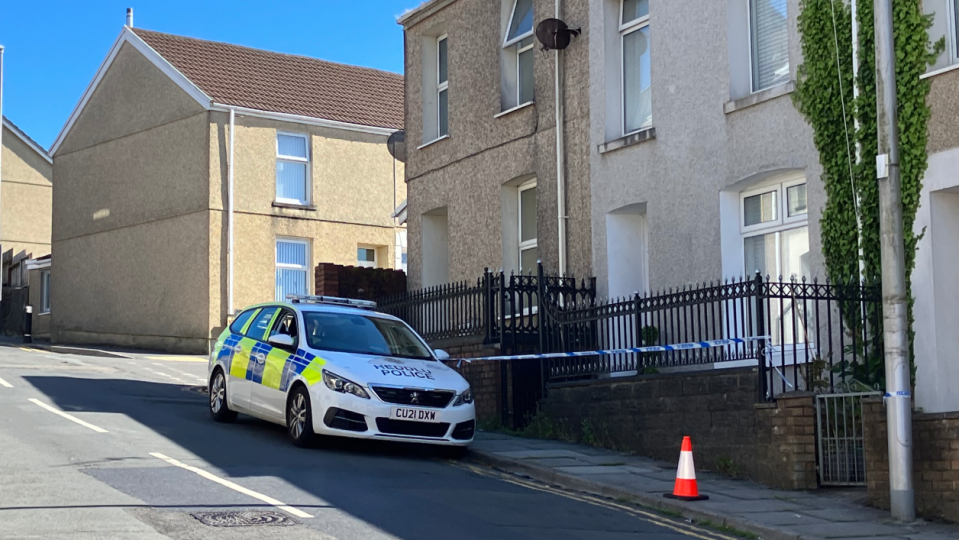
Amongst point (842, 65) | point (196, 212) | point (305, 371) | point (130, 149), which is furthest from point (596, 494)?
point (130, 149)

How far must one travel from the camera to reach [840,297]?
1215 cm

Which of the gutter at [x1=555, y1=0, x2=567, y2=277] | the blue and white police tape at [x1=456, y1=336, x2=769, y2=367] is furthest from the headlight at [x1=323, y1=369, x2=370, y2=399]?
the gutter at [x1=555, y1=0, x2=567, y2=277]

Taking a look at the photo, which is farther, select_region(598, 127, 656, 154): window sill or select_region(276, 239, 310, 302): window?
select_region(276, 239, 310, 302): window

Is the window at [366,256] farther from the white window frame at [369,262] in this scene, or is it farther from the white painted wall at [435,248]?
the white painted wall at [435,248]

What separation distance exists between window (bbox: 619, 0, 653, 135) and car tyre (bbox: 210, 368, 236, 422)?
6.41m

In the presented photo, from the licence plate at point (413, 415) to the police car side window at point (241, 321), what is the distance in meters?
3.35

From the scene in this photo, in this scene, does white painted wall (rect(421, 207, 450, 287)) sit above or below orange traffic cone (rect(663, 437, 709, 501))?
above

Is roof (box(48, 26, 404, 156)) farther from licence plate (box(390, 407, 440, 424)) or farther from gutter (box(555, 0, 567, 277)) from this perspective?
licence plate (box(390, 407, 440, 424))

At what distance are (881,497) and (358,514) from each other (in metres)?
4.49

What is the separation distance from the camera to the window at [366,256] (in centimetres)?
3184

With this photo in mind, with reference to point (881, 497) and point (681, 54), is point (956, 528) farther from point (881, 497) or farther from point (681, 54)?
point (681, 54)

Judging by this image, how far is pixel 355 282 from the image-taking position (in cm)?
2122

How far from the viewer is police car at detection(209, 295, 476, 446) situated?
12789 millimetres

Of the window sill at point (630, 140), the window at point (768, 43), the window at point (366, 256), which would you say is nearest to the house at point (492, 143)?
the window sill at point (630, 140)
